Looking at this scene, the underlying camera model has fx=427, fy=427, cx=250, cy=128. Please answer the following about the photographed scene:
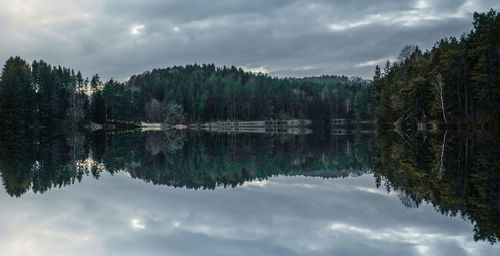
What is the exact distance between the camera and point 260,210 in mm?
12836

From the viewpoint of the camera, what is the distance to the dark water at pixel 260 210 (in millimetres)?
9250

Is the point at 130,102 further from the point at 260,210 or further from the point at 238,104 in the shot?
the point at 260,210

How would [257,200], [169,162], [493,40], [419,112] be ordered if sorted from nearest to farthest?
[257,200], [169,162], [493,40], [419,112]

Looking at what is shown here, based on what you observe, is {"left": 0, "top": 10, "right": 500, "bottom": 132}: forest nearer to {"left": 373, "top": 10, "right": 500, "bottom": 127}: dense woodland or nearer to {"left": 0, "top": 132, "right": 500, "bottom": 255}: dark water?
{"left": 373, "top": 10, "right": 500, "bottom": 127}: dense woodland

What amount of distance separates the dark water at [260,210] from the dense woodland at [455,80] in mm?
33164

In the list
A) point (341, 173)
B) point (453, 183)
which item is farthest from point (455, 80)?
point (453, 183)

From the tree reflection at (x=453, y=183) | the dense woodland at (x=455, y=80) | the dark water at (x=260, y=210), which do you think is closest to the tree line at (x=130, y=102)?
the dense woodland at (x=455, y=80)

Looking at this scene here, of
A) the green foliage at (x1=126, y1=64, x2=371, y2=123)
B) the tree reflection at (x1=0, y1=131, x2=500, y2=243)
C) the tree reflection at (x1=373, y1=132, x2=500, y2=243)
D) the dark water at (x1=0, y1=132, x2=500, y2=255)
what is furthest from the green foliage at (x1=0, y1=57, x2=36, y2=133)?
the tree reflection at (x1=373, y1=132, x2=500, y2=243)

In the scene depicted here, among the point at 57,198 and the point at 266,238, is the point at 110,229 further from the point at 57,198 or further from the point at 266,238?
the point at 57,198

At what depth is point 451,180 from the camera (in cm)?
1592

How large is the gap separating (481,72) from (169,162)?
43.3 metres

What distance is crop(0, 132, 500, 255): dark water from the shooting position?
9250 mm

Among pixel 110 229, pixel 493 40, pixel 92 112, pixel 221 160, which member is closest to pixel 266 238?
pixel 110 229

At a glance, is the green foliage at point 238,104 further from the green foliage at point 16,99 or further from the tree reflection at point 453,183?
the tree reflection at point 453,183
